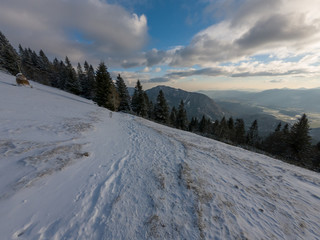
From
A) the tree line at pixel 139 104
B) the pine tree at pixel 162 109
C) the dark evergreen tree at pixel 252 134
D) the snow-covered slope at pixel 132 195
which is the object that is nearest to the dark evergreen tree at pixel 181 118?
the tree line at pixel 139 104

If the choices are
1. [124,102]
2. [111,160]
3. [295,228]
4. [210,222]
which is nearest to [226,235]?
[210,222]

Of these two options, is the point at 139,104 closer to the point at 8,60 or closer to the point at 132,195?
the point at 132,195

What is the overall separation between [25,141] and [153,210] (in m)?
6.80

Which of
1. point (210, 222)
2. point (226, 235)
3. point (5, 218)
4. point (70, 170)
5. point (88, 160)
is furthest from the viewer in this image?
point (88, 160)

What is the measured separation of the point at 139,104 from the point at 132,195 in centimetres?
3124

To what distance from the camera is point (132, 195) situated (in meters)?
4.23

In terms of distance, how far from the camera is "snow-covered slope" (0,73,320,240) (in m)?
3.13

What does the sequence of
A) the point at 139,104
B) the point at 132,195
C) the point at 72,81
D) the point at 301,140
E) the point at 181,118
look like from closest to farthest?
the point at 132,195 < the point at 301,140 < the point at 139,104 < the point at 72,81 < the point at 181,118

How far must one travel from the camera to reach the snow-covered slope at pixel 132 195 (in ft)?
10.3

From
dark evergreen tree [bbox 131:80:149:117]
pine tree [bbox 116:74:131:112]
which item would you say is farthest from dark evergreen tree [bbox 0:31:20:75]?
dark evergreen tree [bbox 131:80:149:117]

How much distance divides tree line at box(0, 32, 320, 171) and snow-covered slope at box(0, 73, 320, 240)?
→ 65.2 feet

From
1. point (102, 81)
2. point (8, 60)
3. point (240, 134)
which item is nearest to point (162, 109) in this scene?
point (102, 81)

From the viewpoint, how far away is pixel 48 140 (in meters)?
6.45

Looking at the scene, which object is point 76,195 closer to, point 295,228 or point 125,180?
point 125,180
